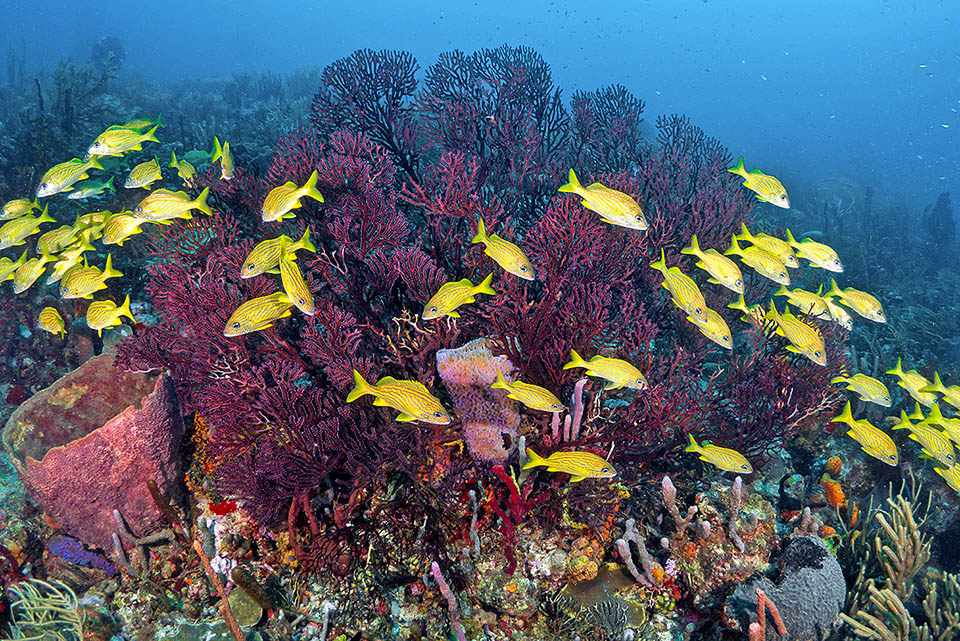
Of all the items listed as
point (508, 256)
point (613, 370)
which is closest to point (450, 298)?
point (508, 256)

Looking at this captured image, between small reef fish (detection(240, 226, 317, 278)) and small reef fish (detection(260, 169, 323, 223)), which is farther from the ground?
small reef fish (detection(260, 169, 323, 223))

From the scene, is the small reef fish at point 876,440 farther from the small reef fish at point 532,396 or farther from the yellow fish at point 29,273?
the yellow fish at point 29,273

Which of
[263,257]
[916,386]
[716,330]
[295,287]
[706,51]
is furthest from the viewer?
[706,51]

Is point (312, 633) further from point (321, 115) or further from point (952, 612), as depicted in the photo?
point (321, 115)

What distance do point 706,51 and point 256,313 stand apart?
521 ft

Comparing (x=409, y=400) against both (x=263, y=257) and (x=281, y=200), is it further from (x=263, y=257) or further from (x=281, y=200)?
(x=281, y=200)

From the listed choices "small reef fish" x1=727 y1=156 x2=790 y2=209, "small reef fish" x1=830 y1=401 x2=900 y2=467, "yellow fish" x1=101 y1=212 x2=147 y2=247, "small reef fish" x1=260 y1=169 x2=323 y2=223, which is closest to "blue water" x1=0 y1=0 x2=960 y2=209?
"small reef fish" x1=727 y1=156 x2=790 y2=209

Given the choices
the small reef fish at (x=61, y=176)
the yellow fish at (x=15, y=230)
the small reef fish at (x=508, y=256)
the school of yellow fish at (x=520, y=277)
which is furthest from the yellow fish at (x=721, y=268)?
the yellow fish at (x=15, y=230)

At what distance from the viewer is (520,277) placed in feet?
12.9

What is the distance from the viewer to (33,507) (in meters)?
4.41

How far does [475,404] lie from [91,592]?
128 inches

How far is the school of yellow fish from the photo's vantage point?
310cm

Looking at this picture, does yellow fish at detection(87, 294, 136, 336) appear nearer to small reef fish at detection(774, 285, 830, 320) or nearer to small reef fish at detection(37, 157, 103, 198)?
small reef fish at detection(37, 157, 103, 198)

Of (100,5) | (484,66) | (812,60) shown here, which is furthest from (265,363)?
(812,60)
